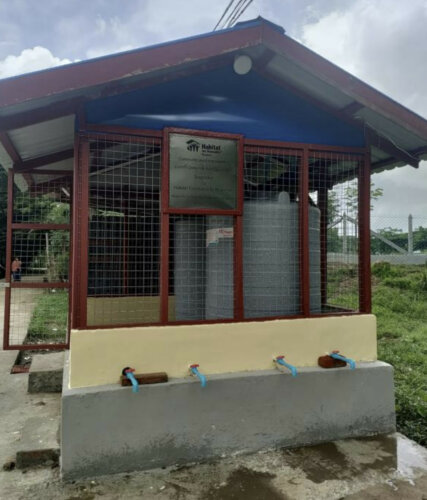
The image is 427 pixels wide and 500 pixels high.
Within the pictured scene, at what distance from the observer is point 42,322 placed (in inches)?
331

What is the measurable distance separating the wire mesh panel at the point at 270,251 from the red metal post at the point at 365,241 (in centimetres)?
63

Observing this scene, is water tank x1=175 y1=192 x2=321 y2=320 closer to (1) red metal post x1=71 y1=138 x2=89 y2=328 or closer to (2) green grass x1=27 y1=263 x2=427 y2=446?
(2) green grass x1=27 y1=263 x2=427 y2=446

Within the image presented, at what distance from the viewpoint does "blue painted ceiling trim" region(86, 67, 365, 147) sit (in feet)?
10.8

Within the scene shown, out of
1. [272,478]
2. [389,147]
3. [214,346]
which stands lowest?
[272,478]

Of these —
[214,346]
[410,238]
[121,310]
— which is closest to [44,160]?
[121,310]

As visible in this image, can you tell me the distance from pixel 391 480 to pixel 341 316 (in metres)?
1.32

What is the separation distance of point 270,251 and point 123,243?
8.48 ft

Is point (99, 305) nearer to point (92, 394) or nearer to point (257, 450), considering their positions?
point (92, 394)

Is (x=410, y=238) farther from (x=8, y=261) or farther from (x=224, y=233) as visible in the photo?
(x=8, y=261)

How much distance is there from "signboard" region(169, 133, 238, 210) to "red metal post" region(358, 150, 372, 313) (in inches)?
51.1

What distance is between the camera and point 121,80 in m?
3.09

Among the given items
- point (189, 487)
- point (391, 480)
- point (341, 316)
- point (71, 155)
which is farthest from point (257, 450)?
point (71, 155)

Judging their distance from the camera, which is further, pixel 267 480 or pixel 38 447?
pixel 38 447

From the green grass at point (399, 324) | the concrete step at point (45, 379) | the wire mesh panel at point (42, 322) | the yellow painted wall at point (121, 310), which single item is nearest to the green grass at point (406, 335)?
the green grass at point (399, 324)
